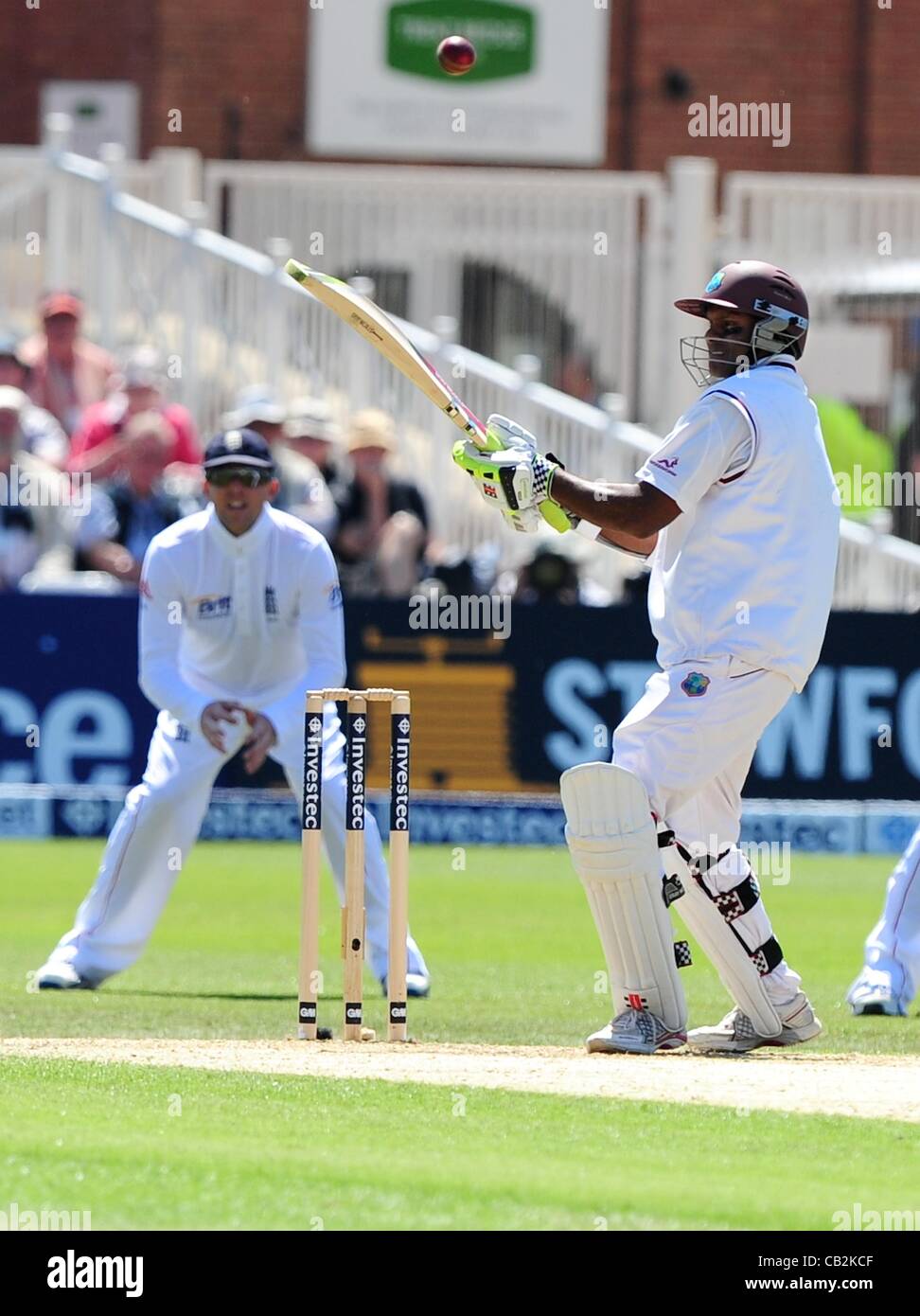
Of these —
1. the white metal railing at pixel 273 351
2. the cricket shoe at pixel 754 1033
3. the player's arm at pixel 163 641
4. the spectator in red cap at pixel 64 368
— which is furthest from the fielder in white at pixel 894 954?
the spectator in red cap at pixel 64 368

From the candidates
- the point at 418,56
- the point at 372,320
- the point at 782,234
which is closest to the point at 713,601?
the point at 372,320

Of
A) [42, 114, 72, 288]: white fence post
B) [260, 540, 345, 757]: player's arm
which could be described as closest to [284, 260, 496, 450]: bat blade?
[260, 540, 345, 757]: player's arm

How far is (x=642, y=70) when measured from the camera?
22.9 meters

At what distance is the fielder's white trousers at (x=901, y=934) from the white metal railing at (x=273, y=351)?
790 centimetres

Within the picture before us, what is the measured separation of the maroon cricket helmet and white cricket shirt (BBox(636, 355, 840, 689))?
13 cm

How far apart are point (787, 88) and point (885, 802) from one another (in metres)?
9.67

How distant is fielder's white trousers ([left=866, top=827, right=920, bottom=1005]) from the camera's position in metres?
8.62

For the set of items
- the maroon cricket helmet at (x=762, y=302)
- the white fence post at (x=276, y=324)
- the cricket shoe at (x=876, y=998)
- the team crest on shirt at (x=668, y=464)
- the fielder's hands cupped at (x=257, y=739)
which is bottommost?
the cricket shoe at (x=876, y=998)

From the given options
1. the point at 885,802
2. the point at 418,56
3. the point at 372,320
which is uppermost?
the point at 418,56

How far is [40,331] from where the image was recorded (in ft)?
57.0

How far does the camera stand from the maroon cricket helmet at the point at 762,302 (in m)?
7.26

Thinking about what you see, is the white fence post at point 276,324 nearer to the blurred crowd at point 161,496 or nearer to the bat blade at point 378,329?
the blurred crowd at point 161,496
